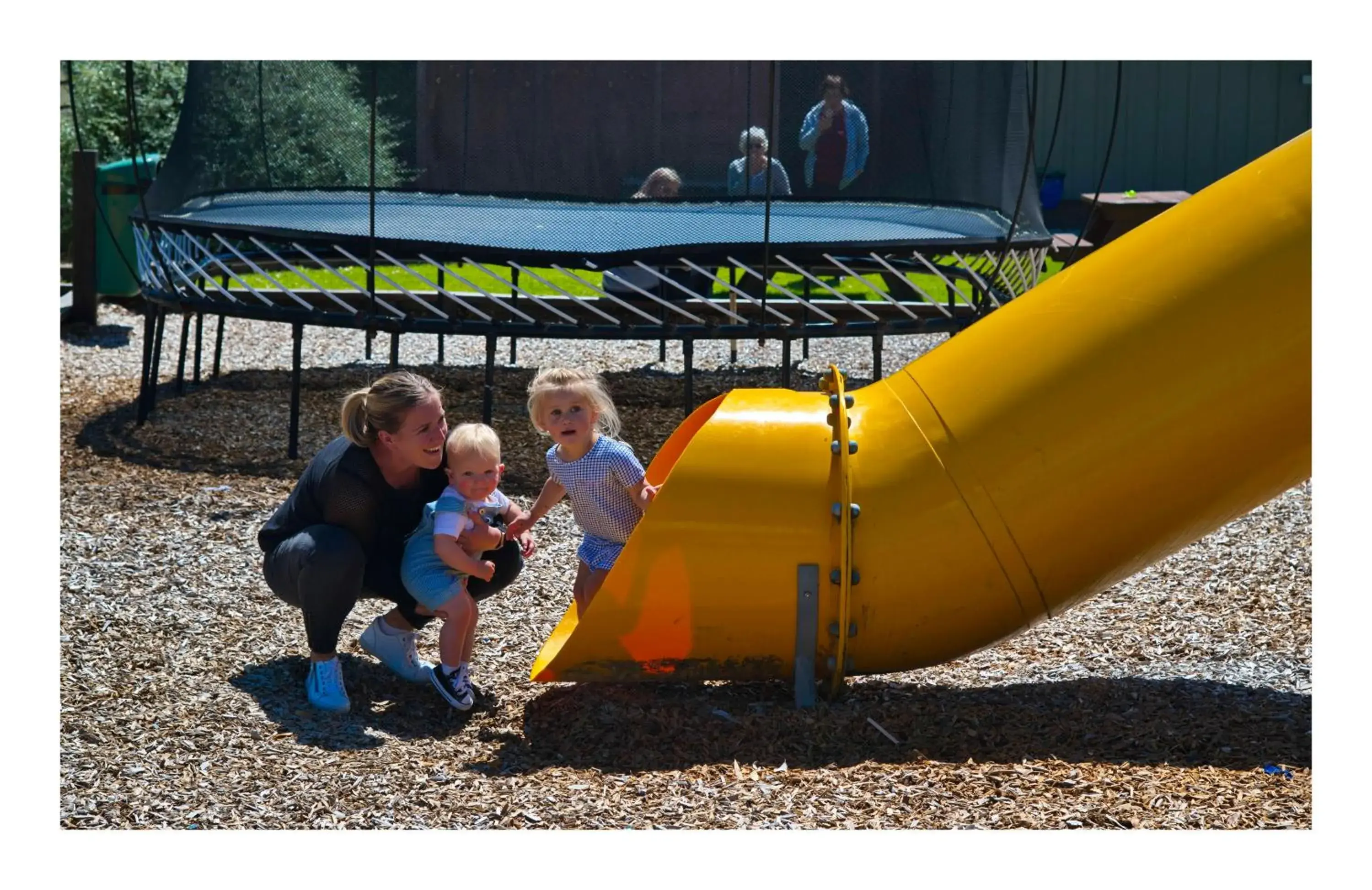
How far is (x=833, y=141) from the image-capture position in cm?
757

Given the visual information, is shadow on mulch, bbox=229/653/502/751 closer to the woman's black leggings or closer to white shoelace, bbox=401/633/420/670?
white shoelace, bbox=401/633/420/670

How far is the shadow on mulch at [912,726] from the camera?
3633mm

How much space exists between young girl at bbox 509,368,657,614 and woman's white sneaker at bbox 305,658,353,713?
1.98 feet

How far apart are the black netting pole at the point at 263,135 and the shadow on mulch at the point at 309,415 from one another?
120 centimetres

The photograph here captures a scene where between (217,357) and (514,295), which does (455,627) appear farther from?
(217,357)

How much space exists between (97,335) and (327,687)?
7191 mm

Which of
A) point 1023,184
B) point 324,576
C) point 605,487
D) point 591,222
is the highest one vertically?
point 1023,184

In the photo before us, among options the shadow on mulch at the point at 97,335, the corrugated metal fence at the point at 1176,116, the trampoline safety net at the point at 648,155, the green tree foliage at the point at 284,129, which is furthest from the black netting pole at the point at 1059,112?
the corrugated metal fence at the point at 1176,116

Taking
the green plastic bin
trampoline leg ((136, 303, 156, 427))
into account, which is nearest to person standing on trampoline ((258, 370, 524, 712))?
trampoline leg ((136, 303, 156, 427))

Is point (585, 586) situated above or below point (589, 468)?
below

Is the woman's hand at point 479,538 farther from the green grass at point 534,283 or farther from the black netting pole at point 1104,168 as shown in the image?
the green grass at point 534,283

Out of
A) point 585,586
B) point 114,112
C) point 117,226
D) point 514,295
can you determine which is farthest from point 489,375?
point 114,112

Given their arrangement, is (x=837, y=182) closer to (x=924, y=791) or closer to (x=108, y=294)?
(x=924, y=791)

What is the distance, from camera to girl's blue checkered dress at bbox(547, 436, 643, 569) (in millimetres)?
4070
